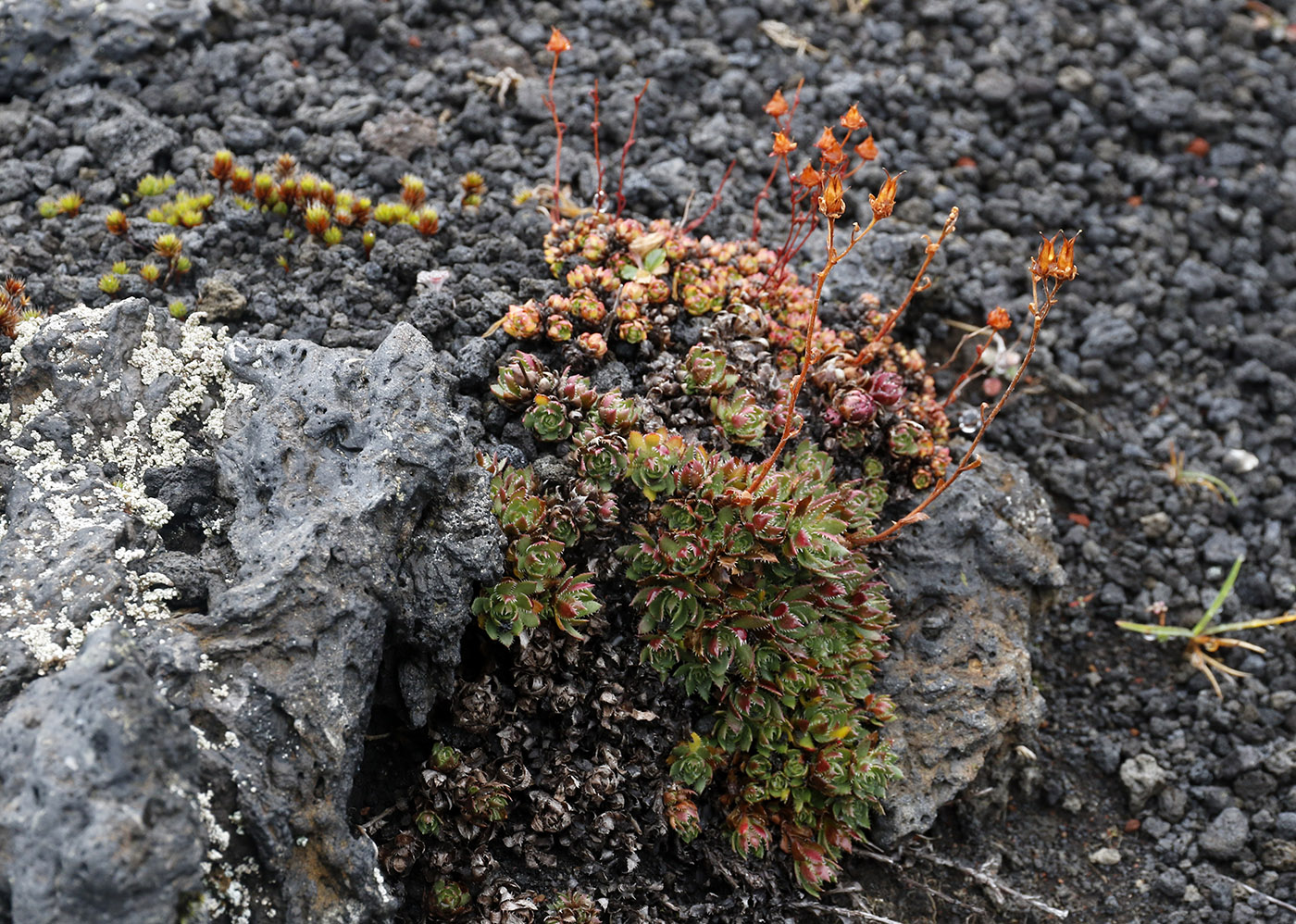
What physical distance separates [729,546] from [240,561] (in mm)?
1912

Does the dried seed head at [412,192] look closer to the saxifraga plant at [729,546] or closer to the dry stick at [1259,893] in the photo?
the saxifraga plant at [729,546]

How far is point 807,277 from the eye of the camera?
5.73 m

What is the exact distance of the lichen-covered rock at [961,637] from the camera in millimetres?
4660

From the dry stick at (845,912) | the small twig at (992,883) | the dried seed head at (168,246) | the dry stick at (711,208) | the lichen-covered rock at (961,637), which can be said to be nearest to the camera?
the dry stick at (845,912)

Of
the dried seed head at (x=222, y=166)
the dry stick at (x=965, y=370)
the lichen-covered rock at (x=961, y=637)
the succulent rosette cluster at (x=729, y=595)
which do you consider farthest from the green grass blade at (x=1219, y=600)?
the dried seed head at (x=222, y=166)

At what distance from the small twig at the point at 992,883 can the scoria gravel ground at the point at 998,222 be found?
5 centimetres

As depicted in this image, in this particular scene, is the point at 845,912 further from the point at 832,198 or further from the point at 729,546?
the point at 832,198

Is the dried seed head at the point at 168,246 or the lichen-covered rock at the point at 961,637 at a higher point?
the dried seed head at the point at 168,246

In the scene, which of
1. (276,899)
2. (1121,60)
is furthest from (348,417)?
(1121,60)

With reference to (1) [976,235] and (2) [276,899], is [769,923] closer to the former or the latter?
(2) [276,899]

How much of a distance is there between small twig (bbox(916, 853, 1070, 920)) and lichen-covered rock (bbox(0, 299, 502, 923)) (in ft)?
7.91

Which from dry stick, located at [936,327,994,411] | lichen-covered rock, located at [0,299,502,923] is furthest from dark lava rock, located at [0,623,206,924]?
dry stick, located at [936,327,994,411]

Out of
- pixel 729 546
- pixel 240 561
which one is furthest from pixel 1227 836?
pixel 240 561

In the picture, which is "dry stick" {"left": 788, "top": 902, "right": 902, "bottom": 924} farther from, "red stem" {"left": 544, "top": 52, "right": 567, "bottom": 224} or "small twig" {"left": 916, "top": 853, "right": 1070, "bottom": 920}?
"red stem" {"left": 544, "top": 52, "right": 567, "bottom": 224}
